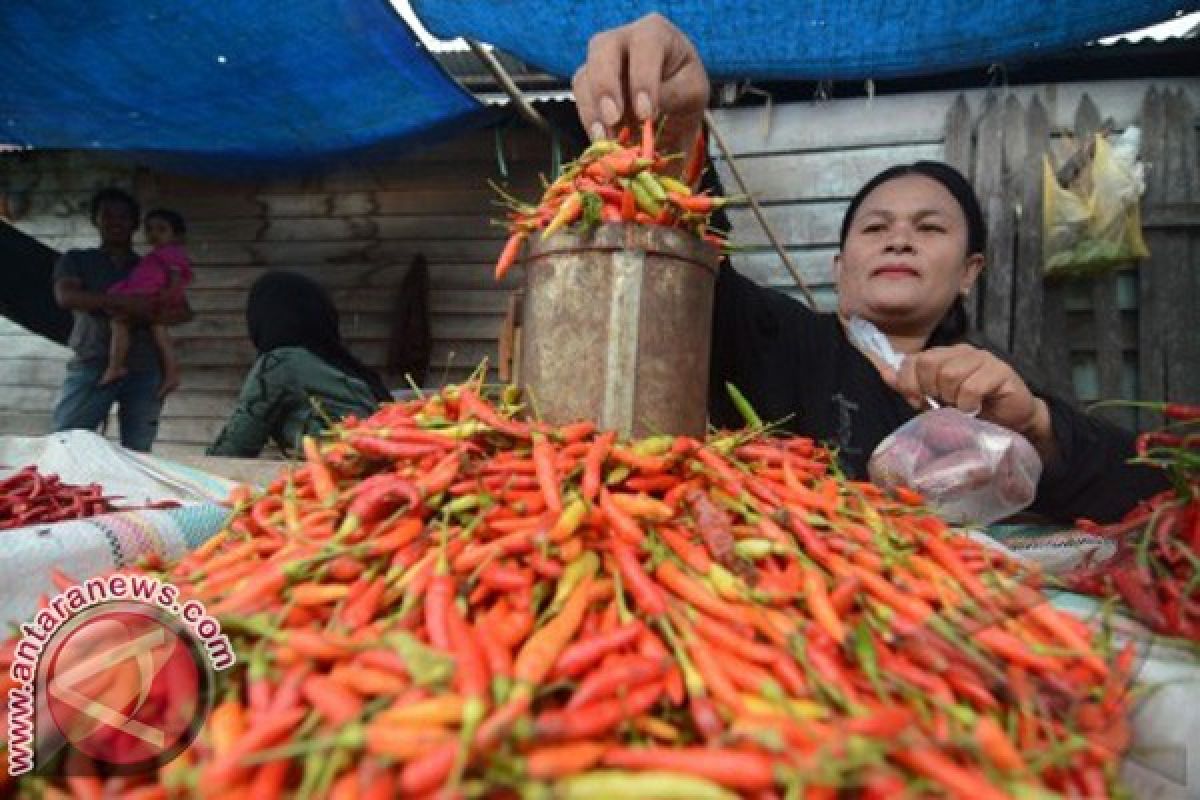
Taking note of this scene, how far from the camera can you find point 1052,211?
376 centimetres

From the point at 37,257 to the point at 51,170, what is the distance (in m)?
1.36

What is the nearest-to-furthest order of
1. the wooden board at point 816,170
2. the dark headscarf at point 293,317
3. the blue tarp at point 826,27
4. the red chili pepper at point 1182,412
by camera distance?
the red chili pepper at point 1182,412
the blue tarp at point 826,27
the dark headscarf at point 293,317
the wooden board at point 816,170

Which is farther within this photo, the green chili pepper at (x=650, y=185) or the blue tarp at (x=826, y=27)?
Result: the blue tarp at (x=826, y=27)

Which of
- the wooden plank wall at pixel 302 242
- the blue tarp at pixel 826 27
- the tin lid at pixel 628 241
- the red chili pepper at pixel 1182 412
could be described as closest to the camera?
the tin lid at pixel 628 241

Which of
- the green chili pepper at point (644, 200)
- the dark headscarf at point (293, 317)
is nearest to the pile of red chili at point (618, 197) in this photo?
the green chili pepper at point (644, 200)

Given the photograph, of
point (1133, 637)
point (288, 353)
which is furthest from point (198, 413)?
point (1133, 637)

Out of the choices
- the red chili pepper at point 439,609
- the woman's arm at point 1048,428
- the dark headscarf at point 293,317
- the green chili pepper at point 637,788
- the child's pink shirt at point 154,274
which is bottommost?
the green chili pepper at point 637,788

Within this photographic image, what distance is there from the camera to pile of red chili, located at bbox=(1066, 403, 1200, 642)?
1350 millimetres

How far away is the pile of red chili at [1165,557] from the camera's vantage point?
1.35m

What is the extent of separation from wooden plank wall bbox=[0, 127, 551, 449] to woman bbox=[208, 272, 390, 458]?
4.41 feet

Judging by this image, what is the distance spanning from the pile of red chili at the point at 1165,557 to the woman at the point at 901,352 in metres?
0.39

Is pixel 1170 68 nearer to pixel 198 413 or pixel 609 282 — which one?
pixel 609 282

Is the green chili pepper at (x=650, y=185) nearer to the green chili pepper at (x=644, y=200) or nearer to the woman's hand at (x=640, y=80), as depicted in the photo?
the green chili pepper at (x=644, y=200)

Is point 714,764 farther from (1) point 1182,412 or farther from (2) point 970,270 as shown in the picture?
→ (2) point 970,270
